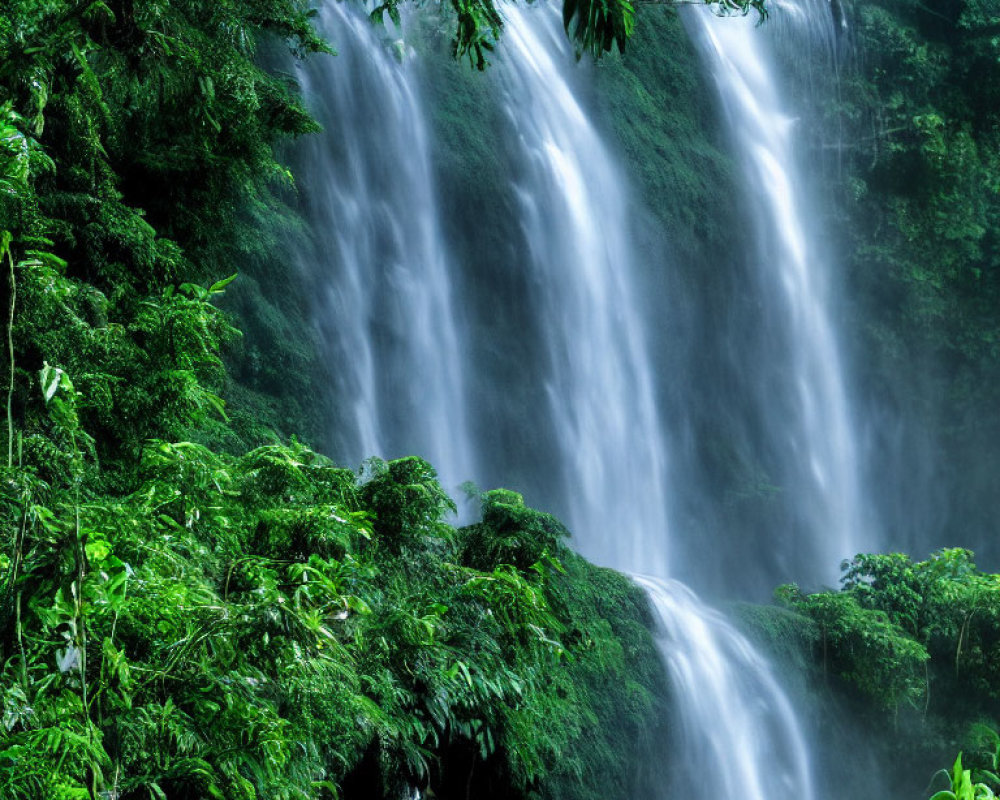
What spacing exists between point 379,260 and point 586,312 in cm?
334

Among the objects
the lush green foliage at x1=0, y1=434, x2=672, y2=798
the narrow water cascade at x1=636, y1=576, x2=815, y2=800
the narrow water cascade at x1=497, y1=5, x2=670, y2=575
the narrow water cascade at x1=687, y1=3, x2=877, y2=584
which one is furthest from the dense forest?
the narrow water cascade at x1=687, y1=3, x2=877, y2=584

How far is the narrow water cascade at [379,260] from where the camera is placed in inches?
389

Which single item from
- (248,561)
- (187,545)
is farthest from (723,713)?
(187,545)

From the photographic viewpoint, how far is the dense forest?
2.15 meters

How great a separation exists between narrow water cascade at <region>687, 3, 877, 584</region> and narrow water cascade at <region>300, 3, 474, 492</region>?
20.5 feet

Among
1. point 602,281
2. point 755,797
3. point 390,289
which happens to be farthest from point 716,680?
point 602,281

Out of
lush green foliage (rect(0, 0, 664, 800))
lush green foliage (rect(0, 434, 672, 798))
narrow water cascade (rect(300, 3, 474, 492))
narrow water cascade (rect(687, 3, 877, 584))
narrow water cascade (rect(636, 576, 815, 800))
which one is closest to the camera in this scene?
lush green foliage (rect(0, 434, 672, 798))

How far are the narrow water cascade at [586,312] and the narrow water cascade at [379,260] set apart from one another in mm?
1626

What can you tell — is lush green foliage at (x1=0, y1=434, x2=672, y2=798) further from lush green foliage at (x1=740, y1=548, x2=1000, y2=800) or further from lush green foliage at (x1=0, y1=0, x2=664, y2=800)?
lush green foliage at (x1=740, y1=548, x2=1000, y2=800)

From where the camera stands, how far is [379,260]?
1056cm

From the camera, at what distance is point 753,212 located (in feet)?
51.3

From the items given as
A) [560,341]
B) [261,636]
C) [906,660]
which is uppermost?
[560,341]

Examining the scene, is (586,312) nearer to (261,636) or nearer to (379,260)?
(379,260)

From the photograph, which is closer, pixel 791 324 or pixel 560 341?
pixel 560 341
